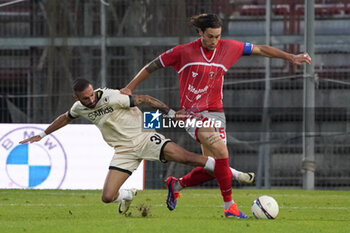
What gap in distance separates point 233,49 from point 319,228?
221 centimetres

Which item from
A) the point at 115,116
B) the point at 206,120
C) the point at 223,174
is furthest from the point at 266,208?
the point at 115,116

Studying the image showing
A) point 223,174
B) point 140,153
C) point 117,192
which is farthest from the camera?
point 140,153

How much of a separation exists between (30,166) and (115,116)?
14.9 feet

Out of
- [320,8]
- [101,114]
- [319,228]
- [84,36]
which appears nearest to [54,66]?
[84,36]

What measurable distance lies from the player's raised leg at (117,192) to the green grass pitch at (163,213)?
15 cm

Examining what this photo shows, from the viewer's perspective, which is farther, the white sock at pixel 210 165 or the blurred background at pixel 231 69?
the blurred background at pixel 231 69

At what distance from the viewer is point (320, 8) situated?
14.2 meters

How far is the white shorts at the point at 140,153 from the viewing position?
911cm

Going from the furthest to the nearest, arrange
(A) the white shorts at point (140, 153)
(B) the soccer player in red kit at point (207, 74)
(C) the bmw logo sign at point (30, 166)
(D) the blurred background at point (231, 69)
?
(D) the blurred background at point (231, 69), (C) the bmw logo sign at point (30, 166), (A) the white shorts at point (140, 153), (B) the soccer player in red kit at point (207, 74)

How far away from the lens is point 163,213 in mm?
9250

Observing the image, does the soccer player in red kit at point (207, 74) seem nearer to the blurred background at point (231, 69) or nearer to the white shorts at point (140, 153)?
the white shorts at point (140, 153)

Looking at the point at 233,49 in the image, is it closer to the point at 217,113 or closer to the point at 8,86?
the point at 217,113

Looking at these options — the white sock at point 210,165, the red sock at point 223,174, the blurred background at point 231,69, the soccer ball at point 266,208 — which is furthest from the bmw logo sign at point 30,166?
the soccer ball at point 266,208

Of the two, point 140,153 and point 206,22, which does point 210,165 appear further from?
point 206,22
